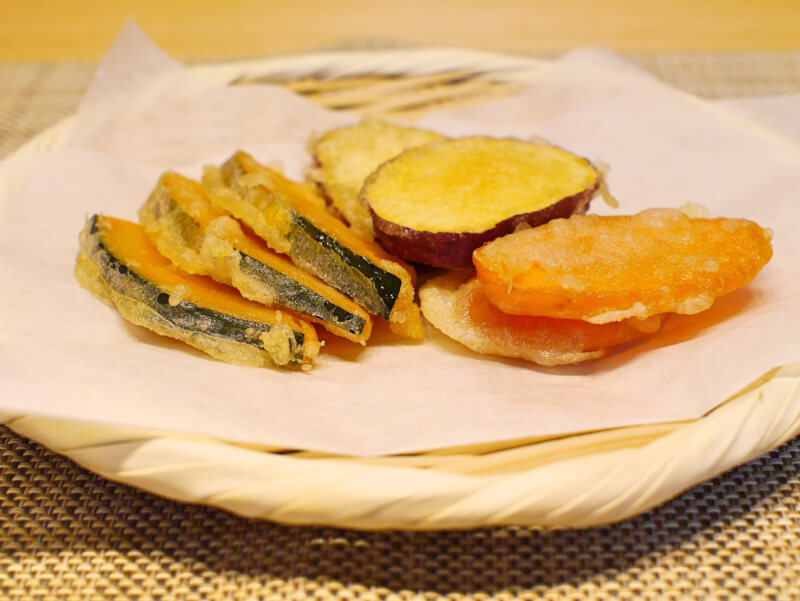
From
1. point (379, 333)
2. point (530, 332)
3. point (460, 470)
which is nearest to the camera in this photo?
point (460, 470)

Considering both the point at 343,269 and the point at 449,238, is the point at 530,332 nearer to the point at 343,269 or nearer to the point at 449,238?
the point at 449,238

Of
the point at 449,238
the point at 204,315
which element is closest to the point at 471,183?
the point at 449,238

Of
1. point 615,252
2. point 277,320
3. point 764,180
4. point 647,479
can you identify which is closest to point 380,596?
point 647,479

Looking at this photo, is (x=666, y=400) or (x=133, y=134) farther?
(x=133, y=134)

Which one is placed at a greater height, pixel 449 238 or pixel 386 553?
pixel 449 238

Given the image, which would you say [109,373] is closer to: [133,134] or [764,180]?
[133,134]

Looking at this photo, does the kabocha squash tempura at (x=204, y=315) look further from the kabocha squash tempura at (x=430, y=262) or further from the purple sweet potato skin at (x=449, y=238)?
the purple sweet potato skin at (x=449, y=238)
